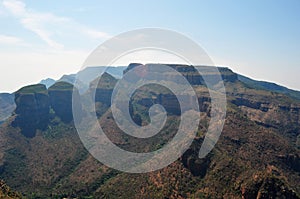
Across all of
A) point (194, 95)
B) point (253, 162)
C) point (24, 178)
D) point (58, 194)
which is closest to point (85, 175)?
point (58, 194)

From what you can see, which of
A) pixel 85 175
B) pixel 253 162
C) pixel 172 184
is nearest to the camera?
pixel 172 184

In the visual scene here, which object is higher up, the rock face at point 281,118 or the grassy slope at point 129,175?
the rock face at point 281,118

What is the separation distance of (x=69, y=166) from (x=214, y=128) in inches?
2540

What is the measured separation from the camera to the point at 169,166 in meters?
101

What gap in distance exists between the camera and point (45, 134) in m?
186

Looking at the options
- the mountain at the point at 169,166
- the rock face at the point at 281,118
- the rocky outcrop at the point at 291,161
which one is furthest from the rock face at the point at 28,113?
the rocky outcrop at the point at 291,161

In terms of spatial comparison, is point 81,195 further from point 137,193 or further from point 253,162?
point 253,162

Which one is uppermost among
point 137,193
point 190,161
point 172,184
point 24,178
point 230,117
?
point 230,117

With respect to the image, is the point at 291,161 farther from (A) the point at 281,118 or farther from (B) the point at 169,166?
(A) the point at 281,118

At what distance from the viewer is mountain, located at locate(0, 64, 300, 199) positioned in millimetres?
87688

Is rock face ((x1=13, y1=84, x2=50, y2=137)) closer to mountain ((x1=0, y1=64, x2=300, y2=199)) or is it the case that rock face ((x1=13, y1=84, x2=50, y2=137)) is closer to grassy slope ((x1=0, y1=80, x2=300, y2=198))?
mountain ((x1=0, y1=64, x2=300, y2=199))

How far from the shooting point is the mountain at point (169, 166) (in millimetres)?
87688

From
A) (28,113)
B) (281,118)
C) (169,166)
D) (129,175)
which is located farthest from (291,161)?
(28,113)

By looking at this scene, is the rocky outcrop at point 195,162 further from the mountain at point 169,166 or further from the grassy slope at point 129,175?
the grassy slope at point 129,175
